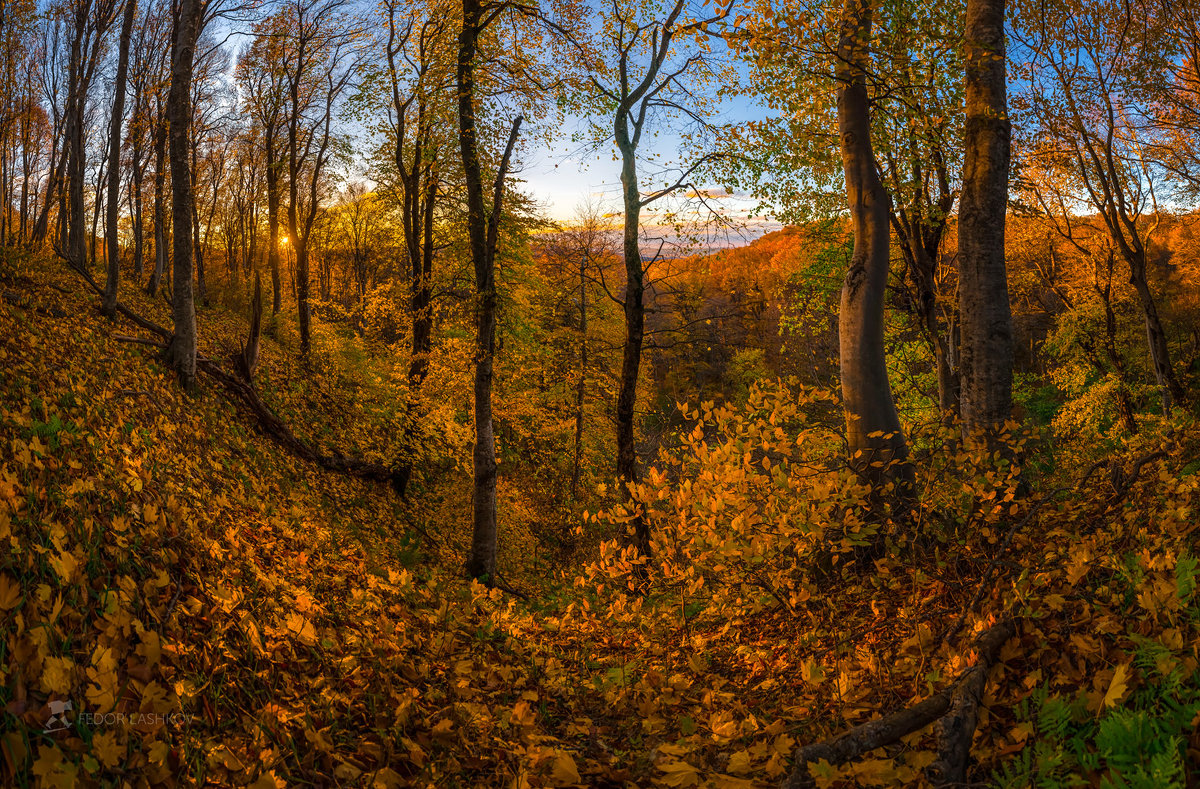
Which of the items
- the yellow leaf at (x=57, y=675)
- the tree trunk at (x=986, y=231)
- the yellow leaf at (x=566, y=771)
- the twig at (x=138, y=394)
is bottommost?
the yellow leaf at (x=566, y=771)

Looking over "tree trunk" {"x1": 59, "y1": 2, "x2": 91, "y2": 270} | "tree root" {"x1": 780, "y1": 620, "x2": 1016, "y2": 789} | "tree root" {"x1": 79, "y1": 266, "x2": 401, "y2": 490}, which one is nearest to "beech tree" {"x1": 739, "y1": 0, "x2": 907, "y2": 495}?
"tree root" {"x1": 780, "y1": 620, "x2": 1016, "y2": 789}

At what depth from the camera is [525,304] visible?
17.1 metres

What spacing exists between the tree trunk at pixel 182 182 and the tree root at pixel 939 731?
8.40 meters

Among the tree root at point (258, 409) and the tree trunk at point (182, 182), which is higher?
the tree trunk at point (182, 182)

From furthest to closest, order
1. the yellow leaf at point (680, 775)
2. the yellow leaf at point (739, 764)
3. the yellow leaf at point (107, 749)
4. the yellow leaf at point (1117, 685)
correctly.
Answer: the yellow leaf at point (739, 764)
the yellow leaf at point (680, 775)
the yellow leaf at point (107, 749)
the yellow leaf at point (1117, 685)

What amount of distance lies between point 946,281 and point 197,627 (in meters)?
16.1

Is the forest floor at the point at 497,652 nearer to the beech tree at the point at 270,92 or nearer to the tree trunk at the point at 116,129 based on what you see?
the tree trunk at the point at 116,129

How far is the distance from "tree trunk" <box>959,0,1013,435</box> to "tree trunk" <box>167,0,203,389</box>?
28.2ft

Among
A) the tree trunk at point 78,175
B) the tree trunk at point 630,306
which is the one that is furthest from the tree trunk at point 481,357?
the tree trunk at point 78,175

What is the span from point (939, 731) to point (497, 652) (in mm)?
3069

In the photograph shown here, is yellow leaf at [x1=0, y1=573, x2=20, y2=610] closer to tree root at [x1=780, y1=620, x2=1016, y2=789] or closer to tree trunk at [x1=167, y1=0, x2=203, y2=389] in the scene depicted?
tree root at [x1=780, y1=620, x2=1016, y2=789]

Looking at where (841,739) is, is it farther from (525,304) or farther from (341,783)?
(525,304)

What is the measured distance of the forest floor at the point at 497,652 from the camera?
1.96 m

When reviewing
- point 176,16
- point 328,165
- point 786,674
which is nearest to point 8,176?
point 328,165
